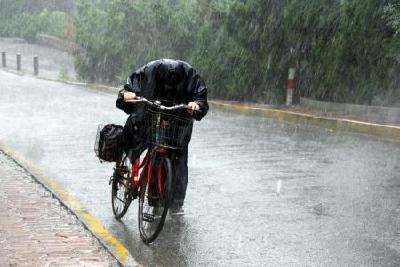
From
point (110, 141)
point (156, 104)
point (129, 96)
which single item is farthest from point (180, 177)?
point (156, 104)

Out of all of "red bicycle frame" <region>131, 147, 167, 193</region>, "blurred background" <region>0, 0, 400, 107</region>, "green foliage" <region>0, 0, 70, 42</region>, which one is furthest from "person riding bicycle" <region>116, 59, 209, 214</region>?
"green foliage" <region>0, 0, 70, 42</region>

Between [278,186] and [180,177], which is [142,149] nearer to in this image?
[180,177]

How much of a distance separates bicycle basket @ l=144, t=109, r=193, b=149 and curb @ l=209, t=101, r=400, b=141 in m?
7.46

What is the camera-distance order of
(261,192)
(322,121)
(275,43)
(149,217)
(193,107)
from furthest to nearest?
(275,43)
(322,121)
(261,192)
(149,217)
(193,107)

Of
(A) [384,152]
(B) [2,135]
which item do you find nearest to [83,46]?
(B) [2,135]

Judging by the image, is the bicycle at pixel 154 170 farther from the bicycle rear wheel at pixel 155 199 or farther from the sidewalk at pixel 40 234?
the sidewalk at pixel 40 234

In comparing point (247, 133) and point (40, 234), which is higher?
point (40, 234)

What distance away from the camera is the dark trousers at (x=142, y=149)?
6.20 meters

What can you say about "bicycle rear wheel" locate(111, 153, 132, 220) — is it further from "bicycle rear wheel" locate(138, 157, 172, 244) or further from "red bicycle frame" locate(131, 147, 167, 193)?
"bicycle rear wheel" locate(138, 157, 172, 244)

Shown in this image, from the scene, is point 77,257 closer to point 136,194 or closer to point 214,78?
point 136,194

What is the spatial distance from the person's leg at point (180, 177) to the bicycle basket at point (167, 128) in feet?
2.27

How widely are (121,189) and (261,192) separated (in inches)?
72.7

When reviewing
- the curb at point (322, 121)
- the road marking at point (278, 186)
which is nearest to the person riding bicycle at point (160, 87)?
the road marking at point (278, 186)

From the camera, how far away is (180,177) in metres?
6.48
